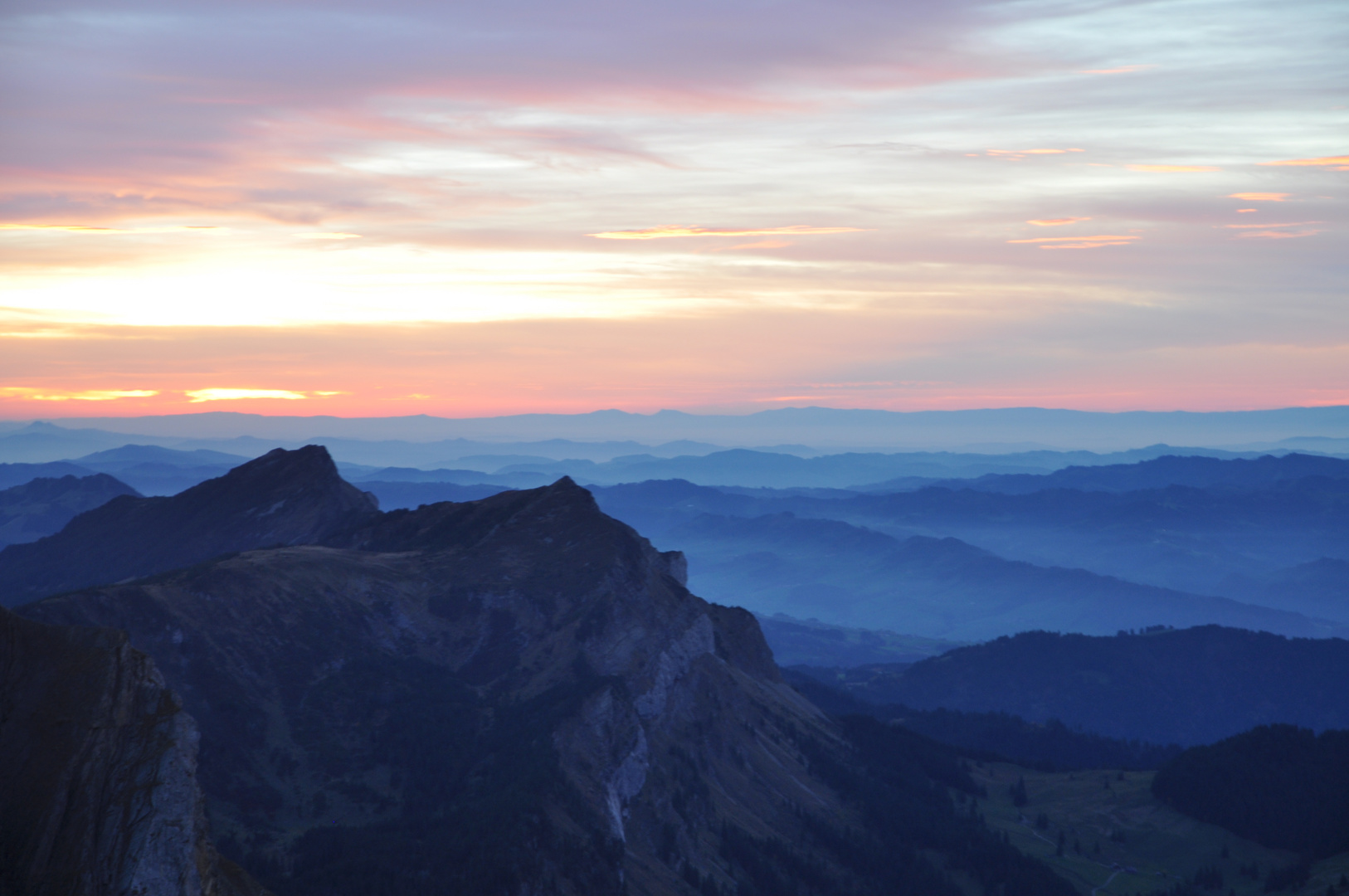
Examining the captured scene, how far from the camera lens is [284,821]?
15788cm

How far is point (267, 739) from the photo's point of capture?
173 meters

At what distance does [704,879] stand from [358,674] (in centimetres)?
7262

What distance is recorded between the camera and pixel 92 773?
256ft

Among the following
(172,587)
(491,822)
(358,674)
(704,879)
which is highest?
(172,587)

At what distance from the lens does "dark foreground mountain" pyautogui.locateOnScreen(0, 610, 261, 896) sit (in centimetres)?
7481

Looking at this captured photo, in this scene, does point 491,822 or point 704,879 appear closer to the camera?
point 491,822

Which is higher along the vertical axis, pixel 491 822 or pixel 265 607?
pixel 265 607

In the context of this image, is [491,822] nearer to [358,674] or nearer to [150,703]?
[358,674]

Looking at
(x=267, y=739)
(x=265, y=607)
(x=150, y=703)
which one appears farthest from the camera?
(x=265, y=607)

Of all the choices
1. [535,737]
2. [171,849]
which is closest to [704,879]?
[535,737]

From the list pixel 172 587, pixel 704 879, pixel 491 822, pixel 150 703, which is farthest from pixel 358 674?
pixel 150 703

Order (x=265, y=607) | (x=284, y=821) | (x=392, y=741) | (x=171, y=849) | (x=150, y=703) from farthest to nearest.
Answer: (x=265, y=607), (x=392, y=741), (x=284, y=821), (x=150, y=703), (x=171, y=849)

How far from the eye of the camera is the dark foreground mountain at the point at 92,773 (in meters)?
74.8

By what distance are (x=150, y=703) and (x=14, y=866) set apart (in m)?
14.2
